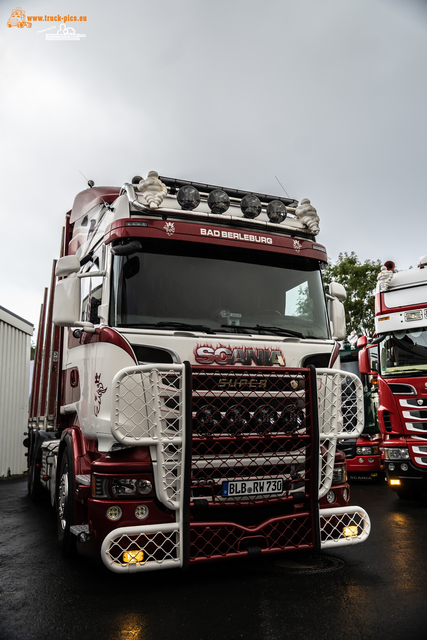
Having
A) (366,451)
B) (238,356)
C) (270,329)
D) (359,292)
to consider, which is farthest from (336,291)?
(359,292)

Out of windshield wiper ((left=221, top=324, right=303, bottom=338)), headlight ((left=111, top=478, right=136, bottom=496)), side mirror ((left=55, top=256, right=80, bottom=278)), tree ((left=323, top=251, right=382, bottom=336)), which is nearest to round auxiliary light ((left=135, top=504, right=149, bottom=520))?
headlight ((left=111, top=478, right=136, bottom=496))

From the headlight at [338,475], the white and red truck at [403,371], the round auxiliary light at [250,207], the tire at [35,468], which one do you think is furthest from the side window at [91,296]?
the white and red truck at [403,371]

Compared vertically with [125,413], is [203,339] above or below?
above

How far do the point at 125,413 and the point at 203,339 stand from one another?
2.96 feet

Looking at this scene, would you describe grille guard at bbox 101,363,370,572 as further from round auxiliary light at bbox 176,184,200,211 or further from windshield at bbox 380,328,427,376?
windshield at bbox 380,328,427,376

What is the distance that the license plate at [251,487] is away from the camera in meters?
4.26

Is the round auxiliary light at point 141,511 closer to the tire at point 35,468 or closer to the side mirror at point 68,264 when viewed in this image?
the side mirror at point 68,264

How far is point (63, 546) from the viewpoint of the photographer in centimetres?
525

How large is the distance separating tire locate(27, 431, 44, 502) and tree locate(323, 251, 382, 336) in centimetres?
1671

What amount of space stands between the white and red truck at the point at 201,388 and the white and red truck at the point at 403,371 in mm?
3365

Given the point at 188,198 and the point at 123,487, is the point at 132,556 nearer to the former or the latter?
the point at 123,487

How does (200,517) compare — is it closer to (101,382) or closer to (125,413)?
(125,413)

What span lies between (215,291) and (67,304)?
1322 millimetres

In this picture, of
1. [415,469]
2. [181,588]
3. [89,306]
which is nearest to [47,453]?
[89,306]
